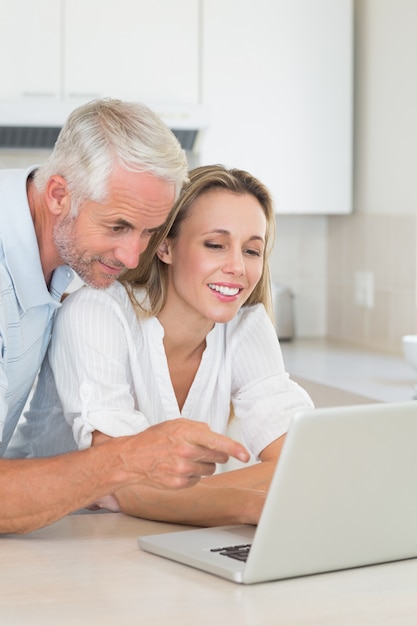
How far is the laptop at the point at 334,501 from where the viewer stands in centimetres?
112

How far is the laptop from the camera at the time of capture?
112cm

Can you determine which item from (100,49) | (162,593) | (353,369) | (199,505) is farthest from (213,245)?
(100,49)

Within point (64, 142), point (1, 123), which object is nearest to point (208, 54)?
point (1, 123)

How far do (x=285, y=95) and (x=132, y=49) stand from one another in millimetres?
592

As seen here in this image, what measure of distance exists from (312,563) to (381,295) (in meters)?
2.58

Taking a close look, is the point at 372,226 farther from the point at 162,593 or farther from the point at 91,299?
the point at 162,593

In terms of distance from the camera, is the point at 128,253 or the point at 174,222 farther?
the point at 174,222

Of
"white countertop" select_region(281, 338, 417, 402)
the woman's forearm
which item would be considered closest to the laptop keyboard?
the woman's forearm

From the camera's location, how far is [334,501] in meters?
1.17

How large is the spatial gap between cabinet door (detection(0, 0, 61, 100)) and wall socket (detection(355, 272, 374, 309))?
1292mm

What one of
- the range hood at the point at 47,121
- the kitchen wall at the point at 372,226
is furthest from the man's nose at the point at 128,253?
the kitchen wall at the point at 372,226

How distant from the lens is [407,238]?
3510 millimetres

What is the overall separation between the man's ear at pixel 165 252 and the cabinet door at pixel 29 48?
181 centimetres

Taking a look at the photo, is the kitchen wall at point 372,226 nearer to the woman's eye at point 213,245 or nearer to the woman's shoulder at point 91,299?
the woman's eye at point 213,245
